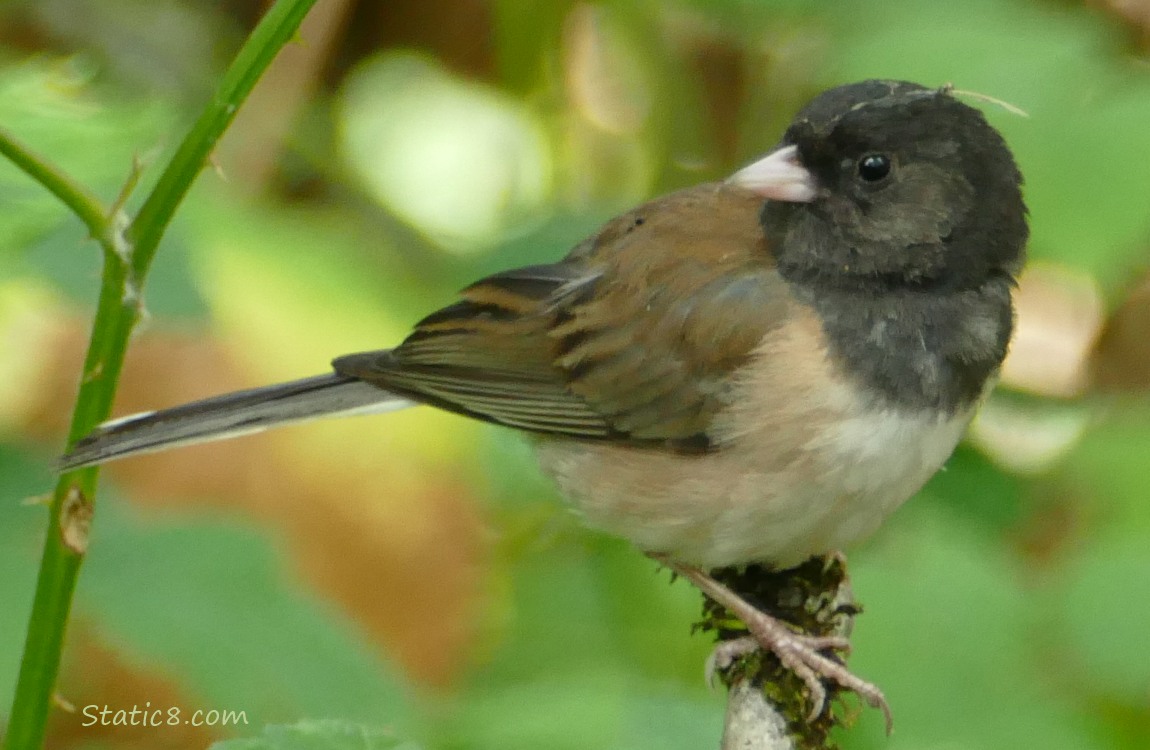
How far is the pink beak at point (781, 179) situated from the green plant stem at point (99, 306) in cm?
83

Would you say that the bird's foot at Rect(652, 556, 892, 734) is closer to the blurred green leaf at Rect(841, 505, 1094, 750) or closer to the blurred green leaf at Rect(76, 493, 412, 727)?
the blurred green leaf at Rect(841, 505, 1094, 750)

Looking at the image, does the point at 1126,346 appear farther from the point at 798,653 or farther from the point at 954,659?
the point at 798,653

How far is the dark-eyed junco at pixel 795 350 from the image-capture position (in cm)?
197

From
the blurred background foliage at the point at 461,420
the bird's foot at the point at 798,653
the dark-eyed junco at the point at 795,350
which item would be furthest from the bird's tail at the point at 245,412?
the bird's foot at the point at 798,653

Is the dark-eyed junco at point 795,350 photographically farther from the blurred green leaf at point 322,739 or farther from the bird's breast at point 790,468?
the blurred green leaf at point 322,739

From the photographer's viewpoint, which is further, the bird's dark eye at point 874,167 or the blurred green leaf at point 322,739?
the bird's dark eye at point 874,167

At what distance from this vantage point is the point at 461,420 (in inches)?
133

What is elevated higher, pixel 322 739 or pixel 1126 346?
pixel 1126 346

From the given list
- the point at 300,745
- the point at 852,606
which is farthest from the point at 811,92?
the point at 300,745

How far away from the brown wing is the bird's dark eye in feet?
0.64

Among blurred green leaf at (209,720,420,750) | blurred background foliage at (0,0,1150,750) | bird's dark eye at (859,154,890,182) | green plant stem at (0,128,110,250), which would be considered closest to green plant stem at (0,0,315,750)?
green plant stem at (0,128,110,250)

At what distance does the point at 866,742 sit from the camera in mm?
2043

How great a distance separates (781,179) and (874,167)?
137 millimetres

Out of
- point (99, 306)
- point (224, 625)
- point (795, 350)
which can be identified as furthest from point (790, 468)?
point (99, 306)
